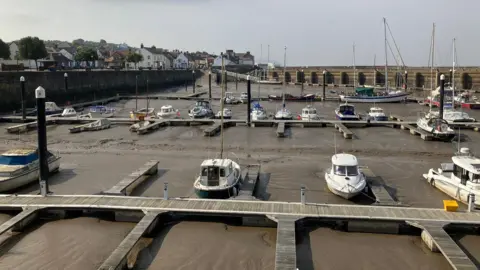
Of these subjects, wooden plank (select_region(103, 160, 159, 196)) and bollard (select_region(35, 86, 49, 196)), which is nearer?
bollard (select_region(35, 86, 49, 196))

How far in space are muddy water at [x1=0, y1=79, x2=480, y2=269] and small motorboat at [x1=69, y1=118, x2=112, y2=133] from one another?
101 cm

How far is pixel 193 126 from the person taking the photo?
4028cm

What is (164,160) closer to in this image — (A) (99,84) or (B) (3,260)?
(B) (3,260)

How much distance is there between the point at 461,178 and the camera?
18000 millimetres

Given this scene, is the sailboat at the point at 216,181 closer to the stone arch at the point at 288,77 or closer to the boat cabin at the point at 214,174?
the boat cabin at the point at 214,174

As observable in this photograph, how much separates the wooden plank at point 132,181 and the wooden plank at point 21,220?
306 cm

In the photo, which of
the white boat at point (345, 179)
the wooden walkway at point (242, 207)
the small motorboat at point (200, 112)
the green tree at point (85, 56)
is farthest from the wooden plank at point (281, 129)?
the green tree at point (85, 56)

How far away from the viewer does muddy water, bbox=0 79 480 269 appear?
1297 centimetres

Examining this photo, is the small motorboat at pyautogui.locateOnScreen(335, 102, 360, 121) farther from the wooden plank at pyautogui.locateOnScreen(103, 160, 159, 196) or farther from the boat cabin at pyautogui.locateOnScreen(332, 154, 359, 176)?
the boat cabin at pyautogui.locateOnScreen(332, 154, 359, 176)

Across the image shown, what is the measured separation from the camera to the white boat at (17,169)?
63.3 ft

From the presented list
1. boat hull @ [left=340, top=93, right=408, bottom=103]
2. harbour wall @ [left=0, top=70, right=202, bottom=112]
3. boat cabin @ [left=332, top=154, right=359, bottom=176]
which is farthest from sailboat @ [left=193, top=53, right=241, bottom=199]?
boat hull @ [left=340, top=93, right=408, bottom=103]

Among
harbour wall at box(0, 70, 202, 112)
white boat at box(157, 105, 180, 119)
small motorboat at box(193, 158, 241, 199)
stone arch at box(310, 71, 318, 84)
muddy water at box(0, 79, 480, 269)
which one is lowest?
muddy water at box(0, 79, 480, 269)

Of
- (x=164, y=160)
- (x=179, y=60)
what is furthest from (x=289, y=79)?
(x=164, y=160)

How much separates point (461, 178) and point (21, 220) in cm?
1616
